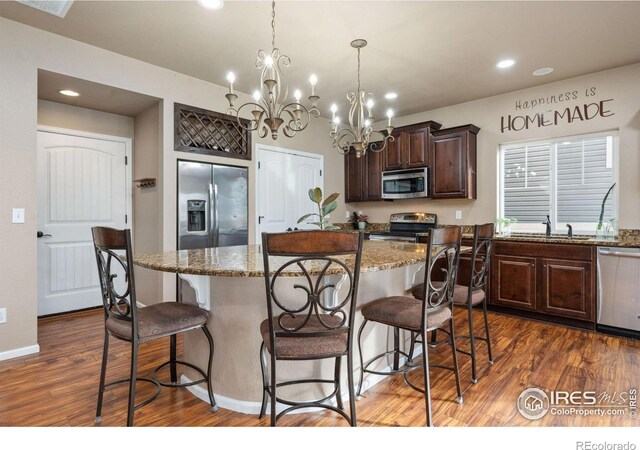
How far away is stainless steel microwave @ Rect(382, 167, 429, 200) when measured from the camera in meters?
4.64

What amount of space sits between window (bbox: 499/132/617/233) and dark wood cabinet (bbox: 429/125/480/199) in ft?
1.37

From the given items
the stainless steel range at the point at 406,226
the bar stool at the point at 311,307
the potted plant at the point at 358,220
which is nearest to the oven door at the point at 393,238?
the stainless steel range at the point at 406,226

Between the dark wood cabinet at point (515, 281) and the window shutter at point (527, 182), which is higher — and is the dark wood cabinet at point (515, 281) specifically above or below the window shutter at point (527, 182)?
below

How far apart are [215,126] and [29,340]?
2.67 m

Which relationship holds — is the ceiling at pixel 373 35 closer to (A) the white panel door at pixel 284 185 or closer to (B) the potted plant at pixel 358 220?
(A) the white panel door at pixel 284 185

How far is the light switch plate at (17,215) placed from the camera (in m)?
2.65

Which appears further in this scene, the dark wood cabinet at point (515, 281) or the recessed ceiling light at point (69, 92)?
the dark wood cabinet at point (515, 281)

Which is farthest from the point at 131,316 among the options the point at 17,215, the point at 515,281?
the point at 515,281

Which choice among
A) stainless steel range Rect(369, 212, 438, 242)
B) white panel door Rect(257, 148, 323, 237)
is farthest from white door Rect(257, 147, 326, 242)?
stainless steel range Rect(369, 212, 438, 242)

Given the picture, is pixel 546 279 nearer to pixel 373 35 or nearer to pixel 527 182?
pixel 527 182

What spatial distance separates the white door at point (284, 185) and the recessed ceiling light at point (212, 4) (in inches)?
81.4

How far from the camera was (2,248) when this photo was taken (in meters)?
2.60

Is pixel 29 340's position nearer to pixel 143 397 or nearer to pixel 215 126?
pixel 143 397

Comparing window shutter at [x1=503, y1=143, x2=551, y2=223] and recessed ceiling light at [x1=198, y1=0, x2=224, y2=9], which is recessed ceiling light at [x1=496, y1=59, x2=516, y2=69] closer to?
window shutter at [x1=503, y1=143, x2=551, y2=223]
